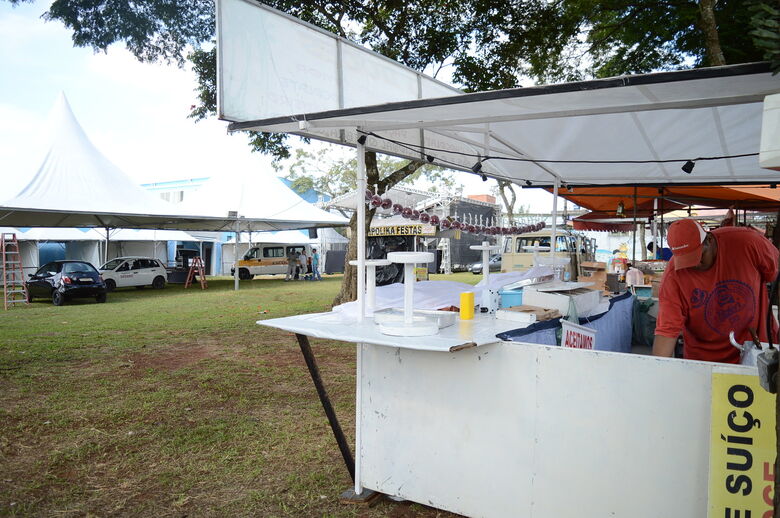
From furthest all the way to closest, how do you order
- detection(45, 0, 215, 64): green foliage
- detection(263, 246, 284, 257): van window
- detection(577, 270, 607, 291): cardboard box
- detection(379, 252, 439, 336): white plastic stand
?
detection(263, 246, 284, 257): van window, detection(45, 0, 215, 64): green foliage, detection(577, 270, 607, 291): cardboard box, detection(379, 252, 439, 336): white plastic stand

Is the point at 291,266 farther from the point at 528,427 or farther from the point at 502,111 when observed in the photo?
the point at 528,427

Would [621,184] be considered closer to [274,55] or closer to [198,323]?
[274,55]

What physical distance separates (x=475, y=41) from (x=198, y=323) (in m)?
7.14

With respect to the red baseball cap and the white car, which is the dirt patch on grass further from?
the white car

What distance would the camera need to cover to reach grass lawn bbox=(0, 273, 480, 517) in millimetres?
2941

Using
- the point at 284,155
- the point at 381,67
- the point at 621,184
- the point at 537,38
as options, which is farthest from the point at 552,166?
the point at 284,155

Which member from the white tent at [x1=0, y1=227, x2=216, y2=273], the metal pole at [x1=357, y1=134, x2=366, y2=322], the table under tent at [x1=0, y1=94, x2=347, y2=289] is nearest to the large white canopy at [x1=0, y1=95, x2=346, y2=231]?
the table under tent at [x1=0, y1=94, x2=347, y2=289]

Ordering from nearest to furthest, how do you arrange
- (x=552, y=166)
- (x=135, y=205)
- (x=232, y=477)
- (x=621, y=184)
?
(x=232, y=477), (x=552, y=166), (x=621, y=184), (x=135, y=205)

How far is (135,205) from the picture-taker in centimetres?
1381

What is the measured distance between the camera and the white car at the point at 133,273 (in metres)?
17.1

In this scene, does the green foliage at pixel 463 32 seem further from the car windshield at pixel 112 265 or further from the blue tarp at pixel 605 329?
the car windshield at pixel 112 265

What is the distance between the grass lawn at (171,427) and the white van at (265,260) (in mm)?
15467

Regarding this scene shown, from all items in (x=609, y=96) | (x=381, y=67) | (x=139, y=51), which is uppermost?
(x=139, y=51)

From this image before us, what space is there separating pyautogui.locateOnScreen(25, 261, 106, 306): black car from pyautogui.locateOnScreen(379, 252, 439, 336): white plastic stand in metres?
13.3
